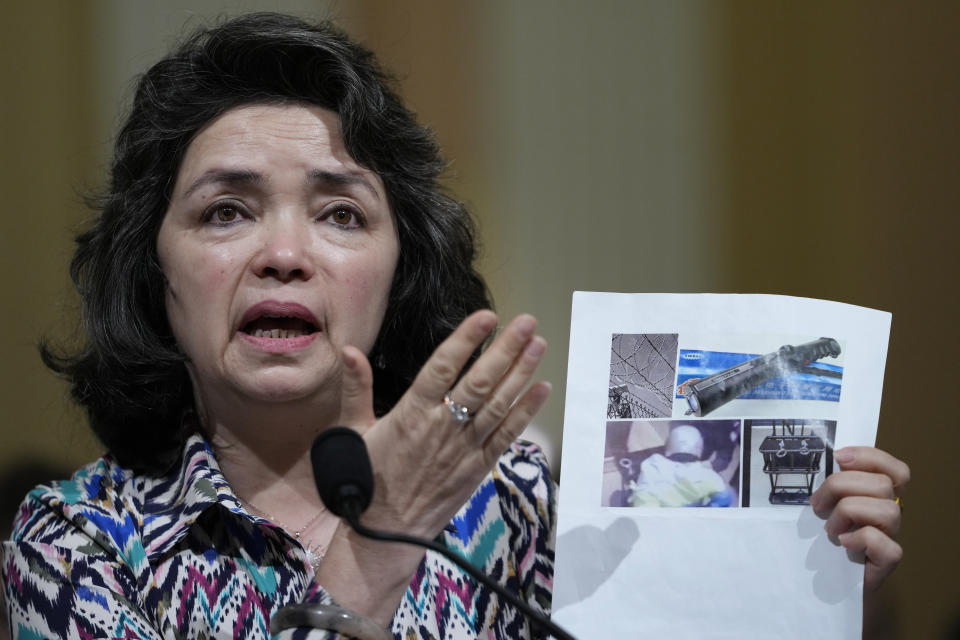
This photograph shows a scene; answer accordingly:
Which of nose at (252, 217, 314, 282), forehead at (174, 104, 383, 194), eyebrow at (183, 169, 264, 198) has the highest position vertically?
forehead at (174, 104, 383, 194)

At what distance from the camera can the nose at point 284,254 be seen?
4.37 ft

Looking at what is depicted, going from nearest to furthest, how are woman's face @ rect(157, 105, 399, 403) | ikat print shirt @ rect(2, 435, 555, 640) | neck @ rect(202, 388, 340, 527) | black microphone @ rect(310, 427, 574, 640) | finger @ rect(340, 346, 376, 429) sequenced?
1. black microphone @ rect(310, 427, 574, 640)
2. finger @ rect(340, 346, 376, 429)
3. ikat print shirt @ rect(2, 435, 555, 640)
4. woman's face @ rect(157, 105, 399, 403)
5. neck @ rect(202, 388, 340, 527)

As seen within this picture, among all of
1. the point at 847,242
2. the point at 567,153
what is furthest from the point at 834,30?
the point at 567,153

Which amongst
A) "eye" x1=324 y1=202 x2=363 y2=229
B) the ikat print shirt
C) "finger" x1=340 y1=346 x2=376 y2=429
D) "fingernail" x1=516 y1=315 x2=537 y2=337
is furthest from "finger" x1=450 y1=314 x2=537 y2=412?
"eye" x1=324 y1=202 x2=363 y2=229

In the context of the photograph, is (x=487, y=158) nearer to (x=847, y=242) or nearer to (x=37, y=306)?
(x=847, y=242)

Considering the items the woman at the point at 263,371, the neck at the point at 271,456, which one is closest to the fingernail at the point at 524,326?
the woman at the point at 263,371

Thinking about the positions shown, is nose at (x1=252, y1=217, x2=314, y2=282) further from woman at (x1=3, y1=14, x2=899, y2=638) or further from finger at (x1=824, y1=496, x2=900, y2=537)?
finger at (x1=824, y1=496, x2=900, y2=537)

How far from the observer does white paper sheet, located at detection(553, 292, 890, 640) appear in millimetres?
1128

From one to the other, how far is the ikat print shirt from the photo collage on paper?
0.37 metres

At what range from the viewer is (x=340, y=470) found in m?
0.90

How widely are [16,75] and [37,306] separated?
2.13 feet

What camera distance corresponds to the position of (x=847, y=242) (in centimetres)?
274

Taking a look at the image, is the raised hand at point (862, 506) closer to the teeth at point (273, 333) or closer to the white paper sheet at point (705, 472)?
the white paper sheet at point (705, 472)

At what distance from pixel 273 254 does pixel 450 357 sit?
1.58 ft
